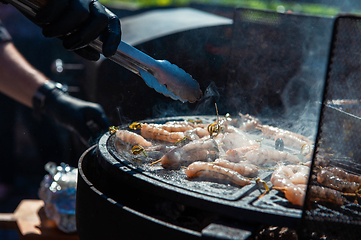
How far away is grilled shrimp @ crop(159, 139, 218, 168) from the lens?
218 cm

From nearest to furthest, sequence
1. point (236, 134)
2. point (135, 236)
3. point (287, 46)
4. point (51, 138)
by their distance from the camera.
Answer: point (135, 236)
point (236, 134)
point (287, 46)
point (51, 138)

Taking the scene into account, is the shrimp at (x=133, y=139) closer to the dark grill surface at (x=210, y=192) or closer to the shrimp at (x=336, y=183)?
the dark grill surface at (x=210, y=192)

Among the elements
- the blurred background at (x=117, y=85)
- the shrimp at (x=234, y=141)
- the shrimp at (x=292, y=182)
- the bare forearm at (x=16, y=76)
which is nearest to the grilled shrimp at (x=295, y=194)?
the shrimp at (x=292, y=182)

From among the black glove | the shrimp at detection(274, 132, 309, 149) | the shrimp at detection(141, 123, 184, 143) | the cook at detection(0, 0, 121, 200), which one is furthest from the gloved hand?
the black glove

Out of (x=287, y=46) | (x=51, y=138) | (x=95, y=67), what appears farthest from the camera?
(x=51, y=138)

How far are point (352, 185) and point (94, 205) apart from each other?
1705 millimetres

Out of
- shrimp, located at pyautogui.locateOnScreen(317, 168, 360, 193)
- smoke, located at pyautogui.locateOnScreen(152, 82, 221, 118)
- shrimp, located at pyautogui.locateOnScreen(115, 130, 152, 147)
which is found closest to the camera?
shrimp, located at pyautogui.locateOnScreen(317, 168, 360, 193)

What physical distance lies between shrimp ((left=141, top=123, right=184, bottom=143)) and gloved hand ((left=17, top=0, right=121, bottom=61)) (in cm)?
92

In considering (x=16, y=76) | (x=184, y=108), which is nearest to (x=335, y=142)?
(x=184, y=108)

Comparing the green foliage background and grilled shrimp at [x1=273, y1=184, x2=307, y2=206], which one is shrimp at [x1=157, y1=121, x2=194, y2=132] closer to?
grilled shrimp at [x1=273, y1=184, x2=307, y2=206]

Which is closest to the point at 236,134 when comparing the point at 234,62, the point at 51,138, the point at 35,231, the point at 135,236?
the point at 135,236

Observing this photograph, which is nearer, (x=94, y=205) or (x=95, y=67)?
(x=94, y=205)

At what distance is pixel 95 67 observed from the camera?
181 inches

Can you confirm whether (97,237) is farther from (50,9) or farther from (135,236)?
(50,9)
